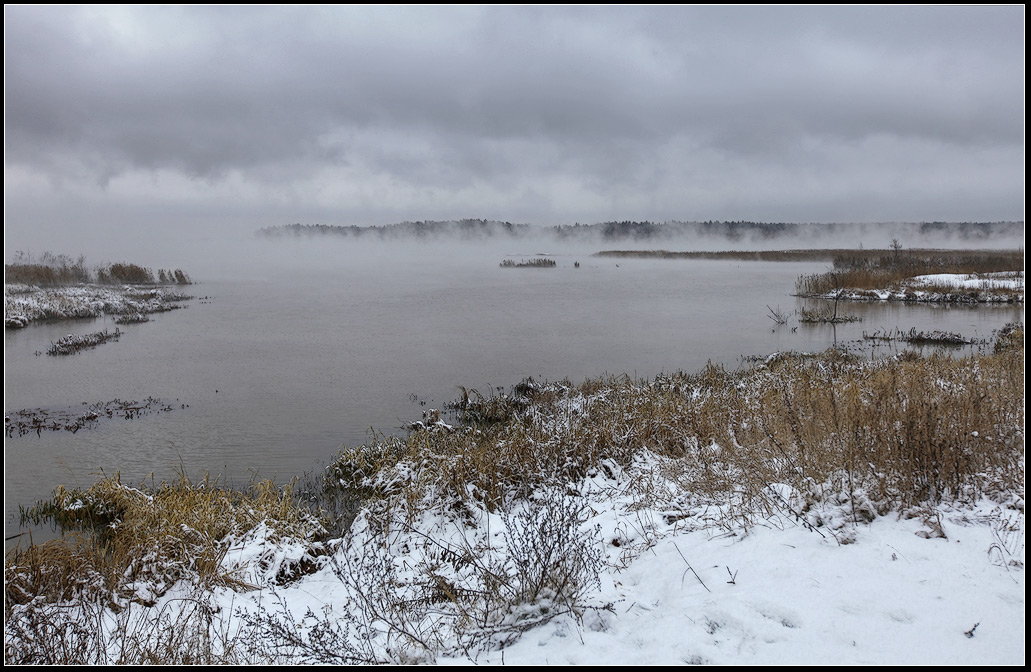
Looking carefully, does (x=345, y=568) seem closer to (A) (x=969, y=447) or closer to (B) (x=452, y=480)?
(B) (x=452, y=480)

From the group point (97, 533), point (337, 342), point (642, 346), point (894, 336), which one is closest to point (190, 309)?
point (337, 342)

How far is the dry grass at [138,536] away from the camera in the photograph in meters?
4.65

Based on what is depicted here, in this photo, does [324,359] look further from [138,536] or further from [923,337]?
[923,337]

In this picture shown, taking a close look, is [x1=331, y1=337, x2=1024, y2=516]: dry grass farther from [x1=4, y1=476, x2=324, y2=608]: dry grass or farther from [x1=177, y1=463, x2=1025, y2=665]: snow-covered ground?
[x1=4, y1=476, x2=324, y2=608]: dry grass

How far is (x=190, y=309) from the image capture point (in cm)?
2645

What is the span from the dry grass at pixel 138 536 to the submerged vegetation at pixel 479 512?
0.02 m

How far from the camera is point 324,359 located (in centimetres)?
1480

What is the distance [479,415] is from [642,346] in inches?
287

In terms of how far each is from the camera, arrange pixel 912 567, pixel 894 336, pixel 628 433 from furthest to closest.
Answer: pixel 894 336
pixel 628 433
pixel 912 567

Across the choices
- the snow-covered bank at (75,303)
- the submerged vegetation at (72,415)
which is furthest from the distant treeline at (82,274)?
the submerged vegetation at (72,415)

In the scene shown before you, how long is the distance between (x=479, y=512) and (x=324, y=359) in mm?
10038

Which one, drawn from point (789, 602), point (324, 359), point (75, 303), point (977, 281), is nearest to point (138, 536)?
point (789, 602)

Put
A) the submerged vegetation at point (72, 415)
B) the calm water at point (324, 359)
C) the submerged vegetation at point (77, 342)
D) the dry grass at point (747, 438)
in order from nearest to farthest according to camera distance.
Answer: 1. the dry grass at point (747, 438)
2. the calm water at point (324, 359)
3. the submerged vegetation at point (72, 415)
4. the submerged vegetation at point (77, 342)

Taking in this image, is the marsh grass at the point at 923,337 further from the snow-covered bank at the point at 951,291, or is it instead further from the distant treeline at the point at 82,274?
the distant treeline at the point at 82,274
